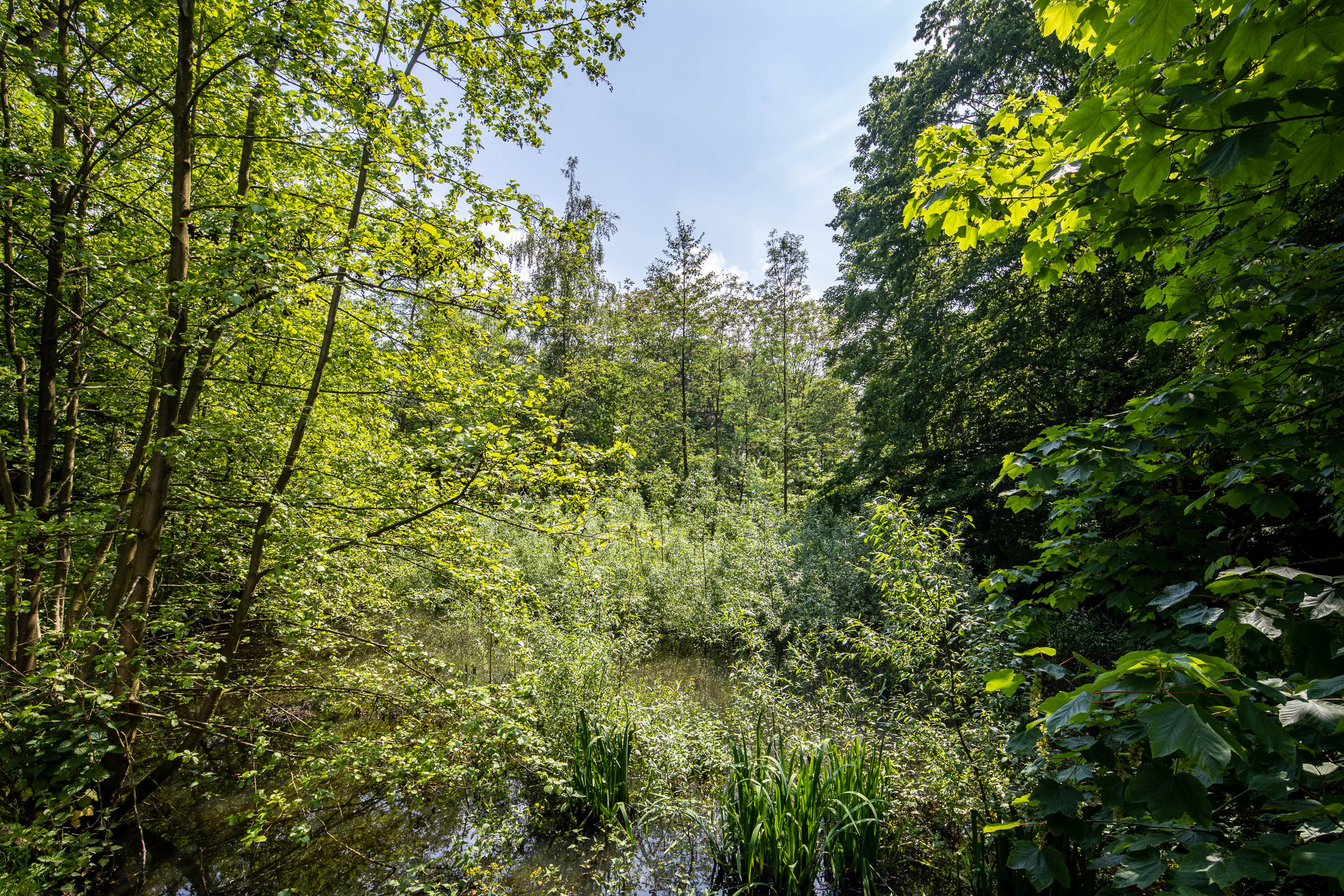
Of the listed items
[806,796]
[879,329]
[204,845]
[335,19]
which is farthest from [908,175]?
[204,845]

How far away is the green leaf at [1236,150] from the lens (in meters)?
1.21

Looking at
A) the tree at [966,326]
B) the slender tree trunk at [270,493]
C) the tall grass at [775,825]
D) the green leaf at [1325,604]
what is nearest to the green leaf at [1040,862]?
the green leaf at [1325,604]

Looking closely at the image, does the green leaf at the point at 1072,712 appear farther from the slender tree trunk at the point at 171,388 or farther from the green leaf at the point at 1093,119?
the slender tree trunk at the point at 171,388

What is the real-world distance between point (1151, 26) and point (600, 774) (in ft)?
17.3

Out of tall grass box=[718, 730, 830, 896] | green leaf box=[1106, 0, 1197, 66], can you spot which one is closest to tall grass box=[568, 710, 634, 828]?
tall grass box=[718, 730, 830, 896]

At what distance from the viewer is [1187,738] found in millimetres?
897

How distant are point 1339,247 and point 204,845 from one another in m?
7.78

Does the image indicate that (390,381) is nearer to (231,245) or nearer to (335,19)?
(231,245)

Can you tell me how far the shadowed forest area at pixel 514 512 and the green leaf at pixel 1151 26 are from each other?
0.04 ft

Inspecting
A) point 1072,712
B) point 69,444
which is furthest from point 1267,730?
point 69,444

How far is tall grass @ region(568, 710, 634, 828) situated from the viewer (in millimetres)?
4113

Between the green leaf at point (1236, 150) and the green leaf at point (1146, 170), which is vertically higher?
the green leaf at point (1146, 170)

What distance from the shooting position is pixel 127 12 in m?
2.88

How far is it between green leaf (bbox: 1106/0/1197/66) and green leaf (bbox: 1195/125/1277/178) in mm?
282
